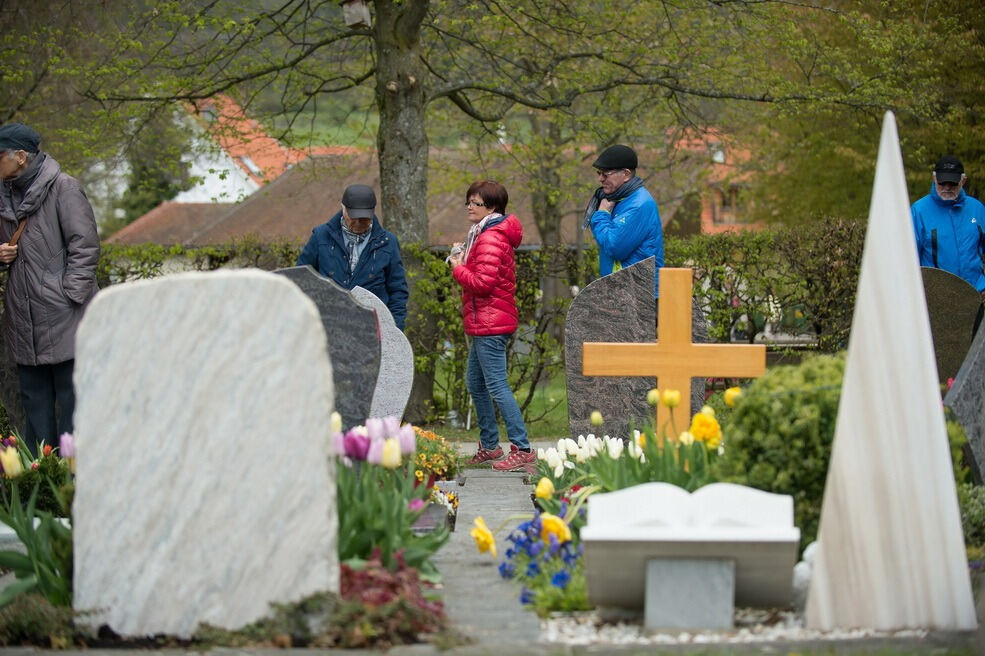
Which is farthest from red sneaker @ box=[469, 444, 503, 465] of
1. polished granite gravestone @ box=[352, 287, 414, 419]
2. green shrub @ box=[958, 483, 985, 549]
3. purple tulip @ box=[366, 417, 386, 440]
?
green shrub @ box=[958, 483, 985, 549]

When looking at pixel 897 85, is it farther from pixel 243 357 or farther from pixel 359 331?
pixel 243 357

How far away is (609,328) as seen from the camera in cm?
778

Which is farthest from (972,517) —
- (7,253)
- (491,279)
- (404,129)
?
(404,129)

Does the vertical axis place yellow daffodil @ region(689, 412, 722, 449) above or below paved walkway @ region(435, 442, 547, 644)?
above

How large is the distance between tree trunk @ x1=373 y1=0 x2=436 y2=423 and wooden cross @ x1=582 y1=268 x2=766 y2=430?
4890 mm

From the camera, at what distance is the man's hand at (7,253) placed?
7.09m

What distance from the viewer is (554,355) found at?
11484mm

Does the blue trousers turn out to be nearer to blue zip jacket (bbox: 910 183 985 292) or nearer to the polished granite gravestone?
the polished granite gravestone

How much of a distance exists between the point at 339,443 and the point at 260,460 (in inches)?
36.8

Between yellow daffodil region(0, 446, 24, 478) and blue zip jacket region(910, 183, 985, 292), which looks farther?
blue zip jacket region(910, 183, 985, 292)

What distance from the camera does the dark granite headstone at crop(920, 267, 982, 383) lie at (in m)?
8.08

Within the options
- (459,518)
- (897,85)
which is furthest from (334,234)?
(897,85)

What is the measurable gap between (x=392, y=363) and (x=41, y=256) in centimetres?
209

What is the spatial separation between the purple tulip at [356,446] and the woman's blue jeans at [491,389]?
2.89 meters
